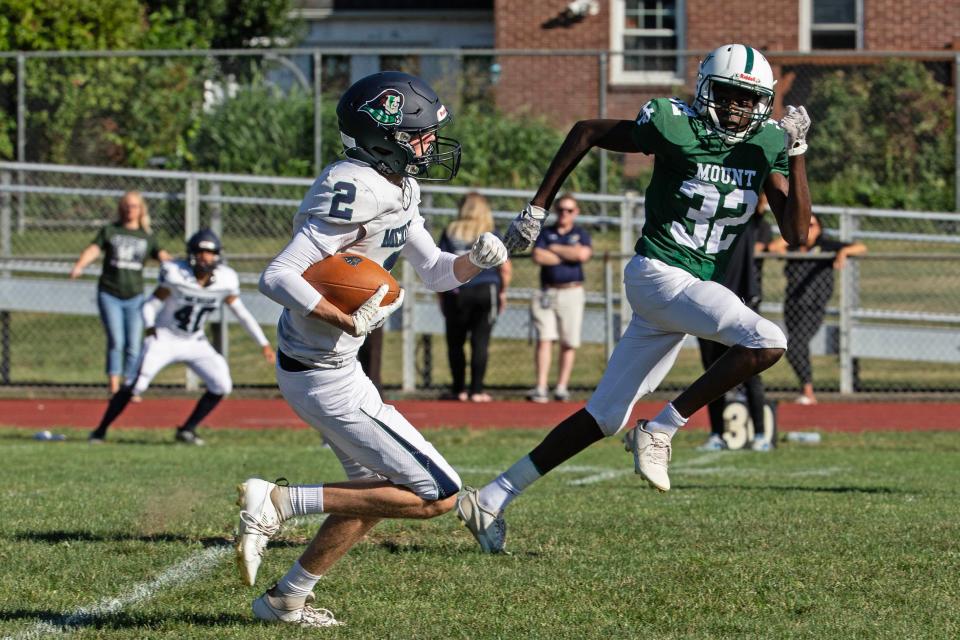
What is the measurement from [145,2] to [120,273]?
1334cm

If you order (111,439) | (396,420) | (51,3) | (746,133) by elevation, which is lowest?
(111,439)

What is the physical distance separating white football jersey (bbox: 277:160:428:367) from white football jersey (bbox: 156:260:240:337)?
21.6ft

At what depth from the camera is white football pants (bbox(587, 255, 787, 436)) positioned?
5734 mm

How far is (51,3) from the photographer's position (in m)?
20.1

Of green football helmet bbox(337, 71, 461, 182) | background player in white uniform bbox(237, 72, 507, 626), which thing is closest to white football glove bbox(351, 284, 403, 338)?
background player in white uniform bbox(237, 72, 507, 626)

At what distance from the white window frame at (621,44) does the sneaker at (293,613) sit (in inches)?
626

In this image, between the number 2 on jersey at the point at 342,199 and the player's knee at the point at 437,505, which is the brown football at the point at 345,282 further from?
the player's knee at the point at 437,505

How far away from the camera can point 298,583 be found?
4.71m

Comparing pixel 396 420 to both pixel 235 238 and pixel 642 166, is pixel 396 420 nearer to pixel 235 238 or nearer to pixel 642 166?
pixel 235 238

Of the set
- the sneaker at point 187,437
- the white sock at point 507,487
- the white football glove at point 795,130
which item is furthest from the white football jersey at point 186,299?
the white football glove at point 795,130

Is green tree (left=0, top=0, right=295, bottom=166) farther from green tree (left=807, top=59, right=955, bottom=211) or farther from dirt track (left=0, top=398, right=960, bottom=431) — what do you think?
green tree (left=807, top=59, right=955, bottom=211)

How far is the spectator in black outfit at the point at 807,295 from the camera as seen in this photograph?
13.9 metres

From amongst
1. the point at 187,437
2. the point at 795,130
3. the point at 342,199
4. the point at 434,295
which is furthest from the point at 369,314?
the point at 434,295

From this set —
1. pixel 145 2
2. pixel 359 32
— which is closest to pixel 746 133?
pixel 145 2
